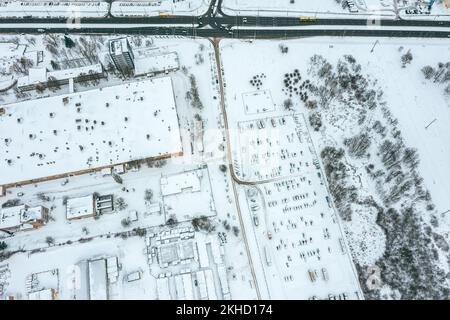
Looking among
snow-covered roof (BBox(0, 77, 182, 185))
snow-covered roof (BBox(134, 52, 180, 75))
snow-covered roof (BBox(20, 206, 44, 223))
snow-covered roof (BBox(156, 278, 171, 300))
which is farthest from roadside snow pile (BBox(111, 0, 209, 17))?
snow-covered roof (BBox(156, 278, 171, 300))

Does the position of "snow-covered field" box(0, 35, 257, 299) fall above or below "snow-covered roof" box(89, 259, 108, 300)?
above

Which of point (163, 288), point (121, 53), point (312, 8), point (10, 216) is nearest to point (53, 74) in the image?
Result: point (121, 53)

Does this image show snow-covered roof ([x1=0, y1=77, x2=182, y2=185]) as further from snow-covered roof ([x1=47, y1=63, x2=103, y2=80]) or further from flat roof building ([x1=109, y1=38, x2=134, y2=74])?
snow-covered roof ([x1=47, y1=63, x2=103, y2=80])

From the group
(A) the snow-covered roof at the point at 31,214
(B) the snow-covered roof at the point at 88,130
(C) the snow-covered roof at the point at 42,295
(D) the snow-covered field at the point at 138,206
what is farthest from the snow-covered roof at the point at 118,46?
(C) the snow-covered roof at the point at 42,295

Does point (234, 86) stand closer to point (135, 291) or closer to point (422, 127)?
point (422, 127)

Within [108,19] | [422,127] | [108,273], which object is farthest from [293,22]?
[108,273]

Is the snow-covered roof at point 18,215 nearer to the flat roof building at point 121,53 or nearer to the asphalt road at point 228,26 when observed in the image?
the flat roof building at point 121,53
